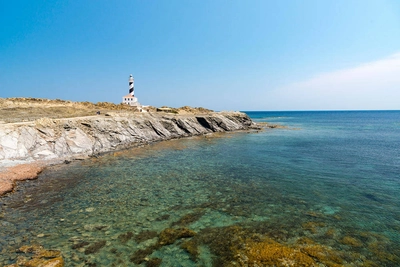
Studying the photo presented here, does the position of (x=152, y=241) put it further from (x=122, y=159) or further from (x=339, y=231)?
(x=122, y=159)

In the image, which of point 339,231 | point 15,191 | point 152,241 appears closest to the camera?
point 152,241

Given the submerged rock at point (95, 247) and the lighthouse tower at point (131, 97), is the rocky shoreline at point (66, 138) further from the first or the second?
the lighthouse tower at point (131, 97)

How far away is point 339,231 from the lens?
9.61 m

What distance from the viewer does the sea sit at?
8.09m

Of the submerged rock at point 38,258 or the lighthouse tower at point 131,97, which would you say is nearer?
the submerged rock at point 38,258

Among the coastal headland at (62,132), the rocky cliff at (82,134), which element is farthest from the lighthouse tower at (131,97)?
the rocky cliff at (82,134)

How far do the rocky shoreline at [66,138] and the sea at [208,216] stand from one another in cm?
244

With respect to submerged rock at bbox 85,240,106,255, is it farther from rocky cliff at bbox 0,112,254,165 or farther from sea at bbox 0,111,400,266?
rocky cliff at bbox 0,112,254,165

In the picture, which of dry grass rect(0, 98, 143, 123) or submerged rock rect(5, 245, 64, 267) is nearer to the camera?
submerged rock rect(5, 245, 64, 267)

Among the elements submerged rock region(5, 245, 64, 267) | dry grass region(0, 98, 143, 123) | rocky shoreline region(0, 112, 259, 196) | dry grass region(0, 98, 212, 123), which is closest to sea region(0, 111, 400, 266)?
→ submerged rock region(5, 245, 64, 267)

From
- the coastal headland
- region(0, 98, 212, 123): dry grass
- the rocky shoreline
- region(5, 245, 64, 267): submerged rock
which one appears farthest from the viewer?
region(0, 98, 212, 123): dry grass

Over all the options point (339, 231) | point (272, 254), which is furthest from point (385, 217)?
point (272, 254)

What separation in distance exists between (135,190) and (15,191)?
25.9 ft

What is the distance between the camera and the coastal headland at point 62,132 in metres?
20.6
